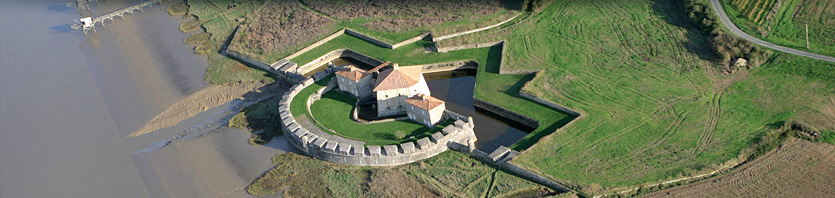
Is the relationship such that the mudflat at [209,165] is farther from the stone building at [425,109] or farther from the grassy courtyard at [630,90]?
the grassy courtyard at [630,90]

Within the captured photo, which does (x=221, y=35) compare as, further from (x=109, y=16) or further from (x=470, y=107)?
(x=470, y=107)

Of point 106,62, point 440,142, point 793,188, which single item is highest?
point 106,62

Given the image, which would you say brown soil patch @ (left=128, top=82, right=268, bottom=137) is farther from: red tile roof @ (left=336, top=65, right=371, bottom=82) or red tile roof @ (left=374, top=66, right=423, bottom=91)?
red tile roof @ (left=374, top=66, right=423, bottom=91)

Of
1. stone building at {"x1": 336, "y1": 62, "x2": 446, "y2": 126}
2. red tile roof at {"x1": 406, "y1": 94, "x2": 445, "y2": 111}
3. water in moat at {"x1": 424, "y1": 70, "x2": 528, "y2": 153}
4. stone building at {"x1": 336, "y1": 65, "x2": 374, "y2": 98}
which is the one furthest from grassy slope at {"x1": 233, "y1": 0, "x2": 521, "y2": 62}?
A: red tile roof at {"x1": 406, "y1": 94, "x2": 445, "y2": 111}

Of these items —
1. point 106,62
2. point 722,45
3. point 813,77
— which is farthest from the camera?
point 106,62

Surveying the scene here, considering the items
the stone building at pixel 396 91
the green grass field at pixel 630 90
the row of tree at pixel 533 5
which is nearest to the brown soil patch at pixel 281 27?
the green grass field at pixel 630 90

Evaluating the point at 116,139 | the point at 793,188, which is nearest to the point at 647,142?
the point at 793,188

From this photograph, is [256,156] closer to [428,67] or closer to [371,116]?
[371,116]
